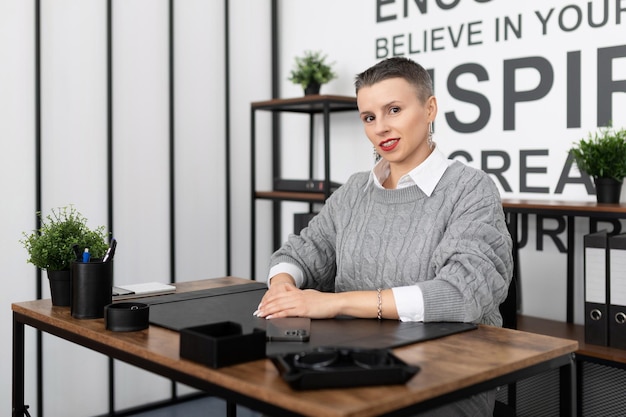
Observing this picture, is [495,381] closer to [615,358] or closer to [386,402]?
[386,402]

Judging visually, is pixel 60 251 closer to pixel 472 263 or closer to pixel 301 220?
pixel 472 263

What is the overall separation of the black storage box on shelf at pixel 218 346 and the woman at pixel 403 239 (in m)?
0.33


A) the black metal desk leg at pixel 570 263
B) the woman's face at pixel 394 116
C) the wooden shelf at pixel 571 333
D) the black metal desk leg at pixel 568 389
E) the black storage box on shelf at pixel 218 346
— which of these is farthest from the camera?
the black metal desk leg at pixel 570 263

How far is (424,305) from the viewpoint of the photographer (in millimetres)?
1565

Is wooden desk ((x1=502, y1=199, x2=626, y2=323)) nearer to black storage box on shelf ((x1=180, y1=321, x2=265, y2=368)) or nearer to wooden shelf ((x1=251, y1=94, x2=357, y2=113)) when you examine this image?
wooden shelf ((x1=251, y1=94, x2=357, y2=113))

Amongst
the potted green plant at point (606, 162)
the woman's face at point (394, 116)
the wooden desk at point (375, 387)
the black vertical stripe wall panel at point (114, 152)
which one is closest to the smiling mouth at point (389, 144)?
the woman's face at point (394, 116)

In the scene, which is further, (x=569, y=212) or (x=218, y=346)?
(x=569, y=212)

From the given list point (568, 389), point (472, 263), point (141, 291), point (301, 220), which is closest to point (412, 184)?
point (472, 263)

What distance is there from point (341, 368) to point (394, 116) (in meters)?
0.90

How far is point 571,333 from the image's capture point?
2.51 meters

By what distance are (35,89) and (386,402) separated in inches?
99.9

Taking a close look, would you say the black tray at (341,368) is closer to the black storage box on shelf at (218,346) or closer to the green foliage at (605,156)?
the black storage box on shelf at (218,346)

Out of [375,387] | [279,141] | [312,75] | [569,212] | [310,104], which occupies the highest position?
[312,75]

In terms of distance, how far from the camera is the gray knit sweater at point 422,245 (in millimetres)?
1604
